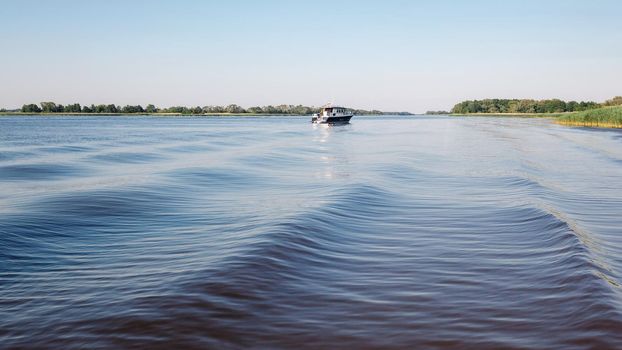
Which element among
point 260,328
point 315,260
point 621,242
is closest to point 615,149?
point 621,242

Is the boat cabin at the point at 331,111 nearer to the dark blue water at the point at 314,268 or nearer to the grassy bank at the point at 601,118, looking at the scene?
the grassy bank at the point at 601,118

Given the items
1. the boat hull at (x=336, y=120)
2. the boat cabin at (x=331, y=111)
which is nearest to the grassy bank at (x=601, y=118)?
the boat hull at (x=336, y=120)

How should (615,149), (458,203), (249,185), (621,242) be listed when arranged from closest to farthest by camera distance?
1. (621,242)
2. (458,203)
3. (249,185)
4. (615,149)

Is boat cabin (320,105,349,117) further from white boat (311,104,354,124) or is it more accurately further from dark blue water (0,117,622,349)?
dark blue water (0,117,622,349)

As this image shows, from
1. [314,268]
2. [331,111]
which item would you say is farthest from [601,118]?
[314,268]

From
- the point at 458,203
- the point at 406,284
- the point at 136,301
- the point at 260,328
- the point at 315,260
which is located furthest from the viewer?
the point at 458,203

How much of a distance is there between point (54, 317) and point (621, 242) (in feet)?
28.2

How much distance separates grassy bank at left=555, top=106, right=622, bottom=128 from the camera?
219 ft


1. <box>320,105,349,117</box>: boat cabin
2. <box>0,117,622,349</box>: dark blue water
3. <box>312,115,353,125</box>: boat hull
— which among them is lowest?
<box>0,117,622,349</box>: dark blue water

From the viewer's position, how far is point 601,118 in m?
71.5

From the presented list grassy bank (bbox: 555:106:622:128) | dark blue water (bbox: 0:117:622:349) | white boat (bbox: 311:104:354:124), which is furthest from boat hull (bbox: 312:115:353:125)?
dark blue water (bbox: 0:117:622:349)

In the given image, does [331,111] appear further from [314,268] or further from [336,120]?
[314,268]

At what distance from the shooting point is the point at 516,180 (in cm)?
1970

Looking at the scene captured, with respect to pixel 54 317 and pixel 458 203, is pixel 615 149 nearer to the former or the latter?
pixel 458 203
